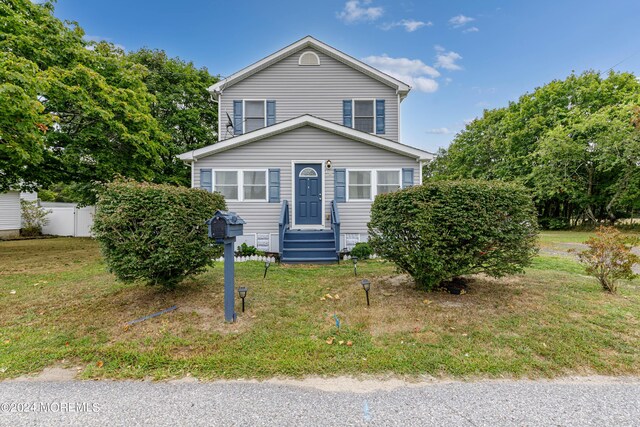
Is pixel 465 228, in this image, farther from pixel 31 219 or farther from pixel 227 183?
pixel 31 219

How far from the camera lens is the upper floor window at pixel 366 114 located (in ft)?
38.2

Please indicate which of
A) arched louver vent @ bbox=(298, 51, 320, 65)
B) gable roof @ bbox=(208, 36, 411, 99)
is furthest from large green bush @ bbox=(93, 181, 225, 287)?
arched louver vent @ bbox=(298, 51, 320, 65)

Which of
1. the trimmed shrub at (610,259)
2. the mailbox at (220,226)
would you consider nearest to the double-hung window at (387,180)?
the trimmed shrub at (610,259)

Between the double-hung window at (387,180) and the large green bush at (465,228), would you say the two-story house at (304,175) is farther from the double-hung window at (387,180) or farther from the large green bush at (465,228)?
the large green bush at (465,228)

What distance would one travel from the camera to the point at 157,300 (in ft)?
15.5

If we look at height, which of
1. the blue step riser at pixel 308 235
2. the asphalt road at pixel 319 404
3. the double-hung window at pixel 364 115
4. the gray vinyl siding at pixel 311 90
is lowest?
the asphalt road at pixel 319 404

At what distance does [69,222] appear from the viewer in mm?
18344

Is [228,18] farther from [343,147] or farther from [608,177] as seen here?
[608,177]

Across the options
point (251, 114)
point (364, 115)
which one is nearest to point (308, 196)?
point (364, 115)

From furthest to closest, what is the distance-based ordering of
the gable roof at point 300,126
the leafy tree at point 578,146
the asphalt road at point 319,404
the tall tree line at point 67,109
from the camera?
the leafy tree at point 578,146, the gable roof at point 300,126, the tall tree line at point 67,109, the asphalt road at point 319,404

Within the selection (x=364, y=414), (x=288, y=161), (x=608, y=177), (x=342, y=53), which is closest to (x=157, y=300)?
(x=364, y=414)

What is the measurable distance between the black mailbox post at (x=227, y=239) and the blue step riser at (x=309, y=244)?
15.4ft

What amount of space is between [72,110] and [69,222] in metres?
11.2

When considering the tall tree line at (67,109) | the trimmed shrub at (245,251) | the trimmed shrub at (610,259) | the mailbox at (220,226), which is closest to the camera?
the mailbox at (220,226)
